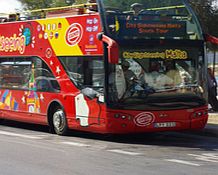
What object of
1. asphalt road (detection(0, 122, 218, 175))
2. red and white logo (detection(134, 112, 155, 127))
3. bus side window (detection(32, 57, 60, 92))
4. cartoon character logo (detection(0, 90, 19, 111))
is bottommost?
asphalt road (detection(0, 122, 218, 175))

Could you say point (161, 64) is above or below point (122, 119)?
above

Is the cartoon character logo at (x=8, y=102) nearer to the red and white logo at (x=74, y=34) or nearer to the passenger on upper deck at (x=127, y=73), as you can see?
the red and white logo at (x=74, y=34)

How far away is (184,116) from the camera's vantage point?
1291cm

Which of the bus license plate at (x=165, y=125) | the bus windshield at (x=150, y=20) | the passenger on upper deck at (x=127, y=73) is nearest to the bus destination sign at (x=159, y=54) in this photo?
the passenger on upper deck at (x=127, y=73)

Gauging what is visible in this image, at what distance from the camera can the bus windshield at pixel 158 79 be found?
12438 mm

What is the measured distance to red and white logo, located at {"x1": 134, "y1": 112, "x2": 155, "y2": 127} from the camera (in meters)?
12.5

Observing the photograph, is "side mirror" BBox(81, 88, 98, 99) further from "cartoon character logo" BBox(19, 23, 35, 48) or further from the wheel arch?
"cartoon character logo" BBox(19, 23, 35, 48)

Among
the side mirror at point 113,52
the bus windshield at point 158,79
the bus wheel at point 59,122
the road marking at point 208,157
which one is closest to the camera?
the road marking at point 208,157

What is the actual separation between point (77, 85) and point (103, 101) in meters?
1.08

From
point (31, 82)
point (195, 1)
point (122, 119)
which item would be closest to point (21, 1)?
point (195, 1)

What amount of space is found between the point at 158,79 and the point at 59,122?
2.86 metres

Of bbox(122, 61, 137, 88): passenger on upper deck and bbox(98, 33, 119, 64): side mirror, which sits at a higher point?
bbox(98, 33, 119, 64): side mirror

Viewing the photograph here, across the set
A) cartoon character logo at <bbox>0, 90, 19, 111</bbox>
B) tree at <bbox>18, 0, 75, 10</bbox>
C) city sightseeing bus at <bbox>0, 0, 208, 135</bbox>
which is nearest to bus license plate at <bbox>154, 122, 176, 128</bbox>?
city sightseeing bus at <bbox>0, 0, 208, 135</bbox>

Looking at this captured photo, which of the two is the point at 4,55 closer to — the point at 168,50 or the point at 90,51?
the point at 90,51
